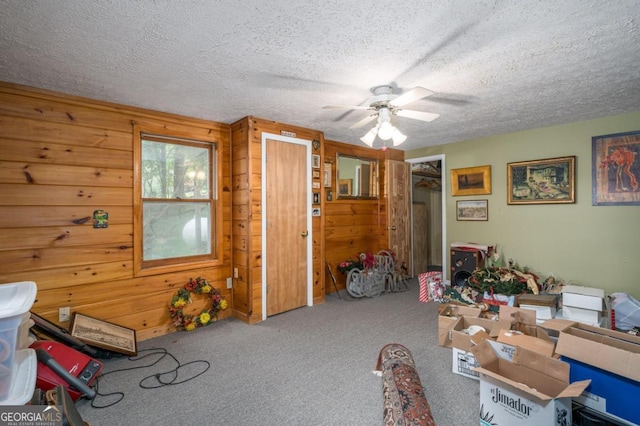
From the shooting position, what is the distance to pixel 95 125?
292 cm

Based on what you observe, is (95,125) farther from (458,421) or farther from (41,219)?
(458,421)

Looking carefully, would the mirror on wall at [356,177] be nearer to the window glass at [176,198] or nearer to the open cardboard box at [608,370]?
the window glass at [176,198]

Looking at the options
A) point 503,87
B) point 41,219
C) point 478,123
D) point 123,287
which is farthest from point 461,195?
point 41,219

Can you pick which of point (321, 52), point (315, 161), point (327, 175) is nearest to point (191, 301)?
point (315, 161)

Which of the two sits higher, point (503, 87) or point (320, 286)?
point (503, 87)

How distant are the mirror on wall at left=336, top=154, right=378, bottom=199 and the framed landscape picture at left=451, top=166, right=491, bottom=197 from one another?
51.1 inches

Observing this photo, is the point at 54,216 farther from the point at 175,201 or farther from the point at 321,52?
the point at 321,52

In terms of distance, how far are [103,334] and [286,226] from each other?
7.01 feet

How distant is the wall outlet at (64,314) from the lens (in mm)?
2725

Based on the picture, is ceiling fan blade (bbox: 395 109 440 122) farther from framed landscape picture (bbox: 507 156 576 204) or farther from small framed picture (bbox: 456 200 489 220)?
small framed picture (bbox: 456 200 489 220)

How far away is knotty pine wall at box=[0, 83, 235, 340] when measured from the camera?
255cm

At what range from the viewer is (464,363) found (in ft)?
7.91

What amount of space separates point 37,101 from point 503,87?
411 cm

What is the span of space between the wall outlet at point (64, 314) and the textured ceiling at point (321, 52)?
1.96m
